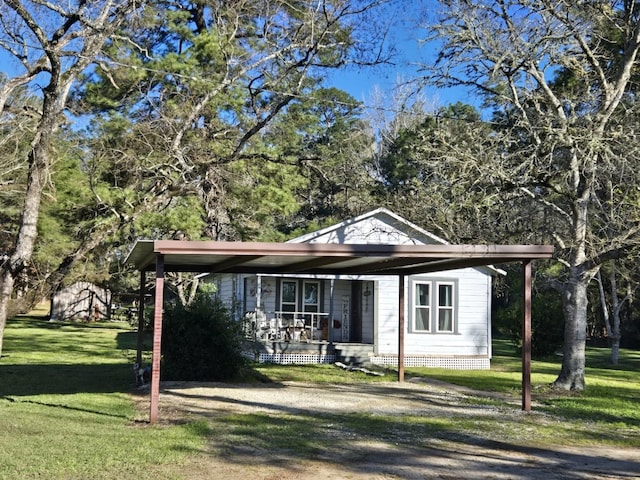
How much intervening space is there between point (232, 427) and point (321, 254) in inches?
114

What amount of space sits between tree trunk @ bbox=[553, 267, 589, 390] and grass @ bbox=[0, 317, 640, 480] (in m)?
0.42

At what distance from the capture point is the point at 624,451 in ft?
30.2

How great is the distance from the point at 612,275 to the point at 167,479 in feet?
78.4

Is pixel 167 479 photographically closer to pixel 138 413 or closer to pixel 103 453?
pixel 103 453

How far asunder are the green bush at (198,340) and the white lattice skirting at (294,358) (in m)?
4.90

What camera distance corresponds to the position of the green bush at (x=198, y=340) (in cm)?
1505

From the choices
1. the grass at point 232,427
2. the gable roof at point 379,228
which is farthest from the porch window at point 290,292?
the grass at point 232,427

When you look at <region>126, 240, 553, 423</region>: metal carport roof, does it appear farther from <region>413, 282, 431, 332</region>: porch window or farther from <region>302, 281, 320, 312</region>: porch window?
<region>302, 281, 320, 312</region>: porch window

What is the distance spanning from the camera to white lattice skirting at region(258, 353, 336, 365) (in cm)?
2063

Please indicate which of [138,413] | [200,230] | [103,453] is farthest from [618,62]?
[103,453]

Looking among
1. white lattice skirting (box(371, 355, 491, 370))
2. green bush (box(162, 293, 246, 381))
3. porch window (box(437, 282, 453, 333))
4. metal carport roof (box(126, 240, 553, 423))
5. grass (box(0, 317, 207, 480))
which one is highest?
metal carport roof (box(126, 240, 553, 423))

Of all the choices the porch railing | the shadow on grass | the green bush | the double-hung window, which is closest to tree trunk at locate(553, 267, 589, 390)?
the double-hung window

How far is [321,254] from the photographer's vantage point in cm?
1082

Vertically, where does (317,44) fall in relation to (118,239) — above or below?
above
